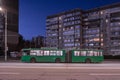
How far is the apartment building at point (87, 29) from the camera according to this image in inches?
4661

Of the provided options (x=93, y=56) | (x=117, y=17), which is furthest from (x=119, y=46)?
(x=93, y=56)

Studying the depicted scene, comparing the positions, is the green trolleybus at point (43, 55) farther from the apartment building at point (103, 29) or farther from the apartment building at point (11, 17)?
the apartment building at point (103, 29)

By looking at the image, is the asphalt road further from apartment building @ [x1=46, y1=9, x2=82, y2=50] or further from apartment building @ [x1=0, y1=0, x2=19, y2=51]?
apartment building @ [x1=46, y1=9, x2=82, y2=50]

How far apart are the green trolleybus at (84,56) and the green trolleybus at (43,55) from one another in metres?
1.71

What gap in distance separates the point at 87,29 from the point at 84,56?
96319mm

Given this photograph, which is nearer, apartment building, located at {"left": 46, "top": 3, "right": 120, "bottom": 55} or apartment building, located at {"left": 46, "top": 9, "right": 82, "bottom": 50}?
apartment building, located at {"left": 46, "top": 3, "right": 120, "bottom": 55}

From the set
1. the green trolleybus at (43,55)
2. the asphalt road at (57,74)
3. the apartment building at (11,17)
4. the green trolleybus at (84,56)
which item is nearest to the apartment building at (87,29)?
the apartment building at (11,17)

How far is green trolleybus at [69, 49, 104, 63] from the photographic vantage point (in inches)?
1592

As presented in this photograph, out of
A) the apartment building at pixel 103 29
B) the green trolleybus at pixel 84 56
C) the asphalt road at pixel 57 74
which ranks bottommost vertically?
the asphalt road at pixel 57 74

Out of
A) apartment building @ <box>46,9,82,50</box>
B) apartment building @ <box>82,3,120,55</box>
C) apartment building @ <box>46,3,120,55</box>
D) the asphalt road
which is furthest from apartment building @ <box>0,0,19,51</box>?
the asphalt road

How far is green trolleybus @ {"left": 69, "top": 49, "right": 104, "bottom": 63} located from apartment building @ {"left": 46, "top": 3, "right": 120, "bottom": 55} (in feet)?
247

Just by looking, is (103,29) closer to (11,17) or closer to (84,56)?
(11,17)

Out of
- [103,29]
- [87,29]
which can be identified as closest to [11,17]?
[87,29]

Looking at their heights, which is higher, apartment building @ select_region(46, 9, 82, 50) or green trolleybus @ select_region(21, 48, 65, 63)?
apartment building @ select_region(46, 9, 82, 50)
